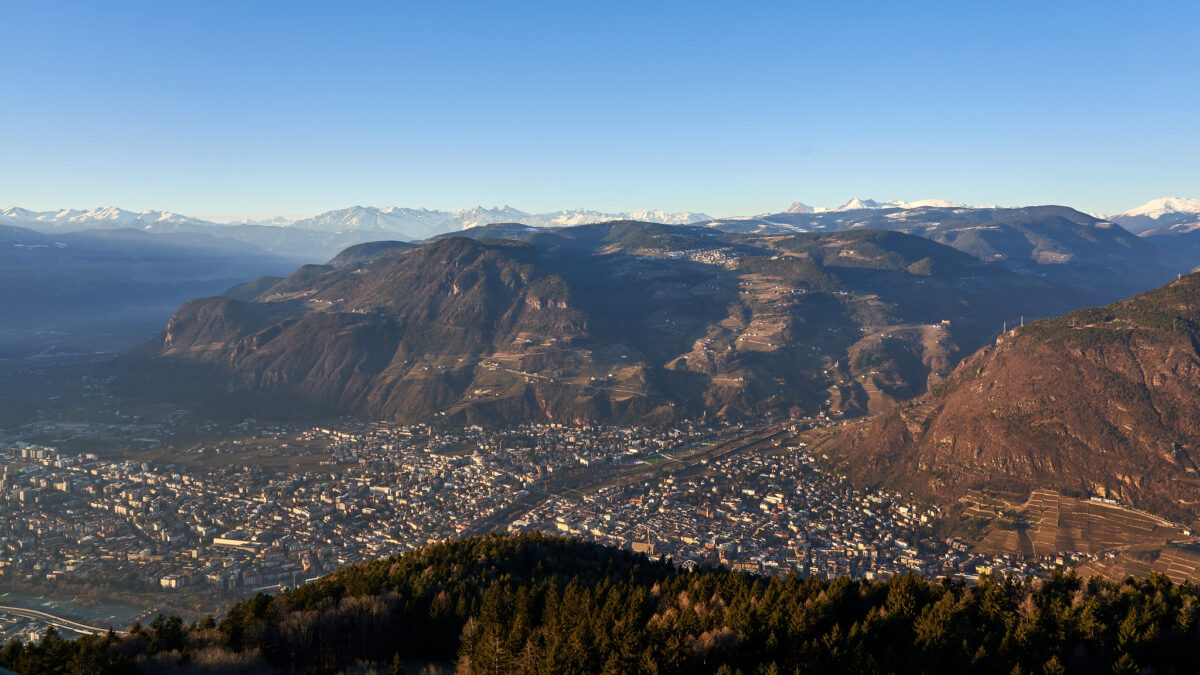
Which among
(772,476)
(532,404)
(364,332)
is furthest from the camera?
(364,332)

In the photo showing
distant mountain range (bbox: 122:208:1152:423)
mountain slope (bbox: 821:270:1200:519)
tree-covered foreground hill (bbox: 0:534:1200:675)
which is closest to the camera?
tree-covered foreground hill (bbox: 0:534:1200:675)

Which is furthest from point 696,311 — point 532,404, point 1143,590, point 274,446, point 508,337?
point 1143,590

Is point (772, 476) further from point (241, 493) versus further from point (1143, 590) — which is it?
point (241, 493)

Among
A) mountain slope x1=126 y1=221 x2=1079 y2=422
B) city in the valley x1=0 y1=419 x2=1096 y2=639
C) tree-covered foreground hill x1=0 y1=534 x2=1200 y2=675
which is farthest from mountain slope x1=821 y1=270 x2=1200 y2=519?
tree-covered foreground hill x1=0 y1=534 x2=1200 y2=675

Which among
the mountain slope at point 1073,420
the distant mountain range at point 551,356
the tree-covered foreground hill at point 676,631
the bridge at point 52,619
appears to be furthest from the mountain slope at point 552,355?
the tree-covered foreground hill at point 676,631

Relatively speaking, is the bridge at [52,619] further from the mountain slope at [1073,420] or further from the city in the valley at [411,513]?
the mountain slope at [1073,420]

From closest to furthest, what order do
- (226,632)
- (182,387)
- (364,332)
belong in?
(226,632) < (182,387) < (364,332)

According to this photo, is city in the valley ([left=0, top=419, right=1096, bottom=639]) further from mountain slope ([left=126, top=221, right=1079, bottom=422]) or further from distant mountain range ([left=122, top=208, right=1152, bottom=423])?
mountain slope ([left=126, top=221, right=1079, bottom=422])

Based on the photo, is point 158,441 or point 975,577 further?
point 158,441
